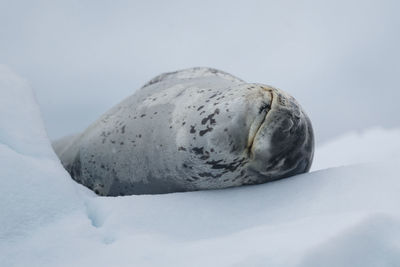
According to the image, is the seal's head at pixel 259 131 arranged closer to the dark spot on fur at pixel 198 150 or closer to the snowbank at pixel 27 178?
the dark spot on fur at pixel 198 150

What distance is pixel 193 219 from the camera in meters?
2.00

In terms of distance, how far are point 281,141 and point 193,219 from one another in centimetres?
63

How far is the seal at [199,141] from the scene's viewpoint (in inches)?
86.6

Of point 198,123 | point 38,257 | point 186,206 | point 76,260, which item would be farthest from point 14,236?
point 198,123

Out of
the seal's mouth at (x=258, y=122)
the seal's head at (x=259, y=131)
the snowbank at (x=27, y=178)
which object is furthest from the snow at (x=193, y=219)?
the seal's mouth at (x=258, y=122)

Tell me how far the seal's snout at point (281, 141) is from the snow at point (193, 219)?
0.10m

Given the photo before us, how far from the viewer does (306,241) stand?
150 cm

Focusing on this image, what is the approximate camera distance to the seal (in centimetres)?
220

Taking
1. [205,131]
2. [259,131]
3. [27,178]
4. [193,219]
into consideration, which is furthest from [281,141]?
[27,178]

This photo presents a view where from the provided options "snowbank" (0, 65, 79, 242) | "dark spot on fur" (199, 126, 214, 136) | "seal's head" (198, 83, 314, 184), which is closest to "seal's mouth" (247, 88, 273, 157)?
"seal's head" (198, 83, 314, 184)

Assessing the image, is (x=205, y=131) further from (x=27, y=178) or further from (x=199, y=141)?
(x=27, y=178)

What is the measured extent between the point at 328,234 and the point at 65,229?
41.7 inches

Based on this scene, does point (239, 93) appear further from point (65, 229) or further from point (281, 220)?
point (65, 229)

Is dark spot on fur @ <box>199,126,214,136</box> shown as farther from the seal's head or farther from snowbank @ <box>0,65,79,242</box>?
snowbank @ <box>0,65,79,242</box>
